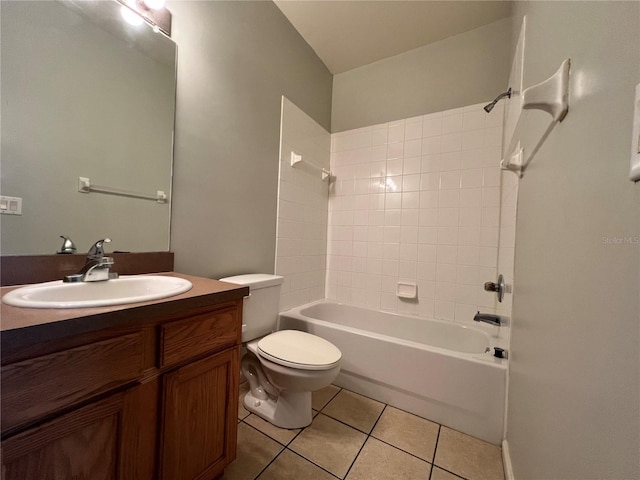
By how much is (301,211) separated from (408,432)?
165 centimetres

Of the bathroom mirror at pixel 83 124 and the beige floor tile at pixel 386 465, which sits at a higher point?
the bathroom mirror at pixel 83 124

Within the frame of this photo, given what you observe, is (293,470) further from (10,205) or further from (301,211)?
(301,211)

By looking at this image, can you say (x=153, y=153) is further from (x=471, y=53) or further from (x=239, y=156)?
(x=471, y=53)

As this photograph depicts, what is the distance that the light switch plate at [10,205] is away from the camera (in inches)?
31.0

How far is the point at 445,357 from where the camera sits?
1.34 meters

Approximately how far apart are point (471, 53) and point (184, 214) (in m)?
2.38

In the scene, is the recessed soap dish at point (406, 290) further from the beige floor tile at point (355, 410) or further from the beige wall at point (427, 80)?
the beige wall at point (427, 80)

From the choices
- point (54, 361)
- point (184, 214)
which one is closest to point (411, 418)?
point (54, 361)

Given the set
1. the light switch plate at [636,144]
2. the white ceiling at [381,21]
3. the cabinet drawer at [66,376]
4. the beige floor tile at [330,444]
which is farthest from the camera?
the white ceiling at [381,21]

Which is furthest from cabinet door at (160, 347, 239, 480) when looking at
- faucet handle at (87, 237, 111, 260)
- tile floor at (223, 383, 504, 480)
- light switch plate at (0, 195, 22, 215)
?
light switch plate at (0, 195, 22, 215)

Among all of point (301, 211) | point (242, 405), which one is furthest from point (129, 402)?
point (301, 211)

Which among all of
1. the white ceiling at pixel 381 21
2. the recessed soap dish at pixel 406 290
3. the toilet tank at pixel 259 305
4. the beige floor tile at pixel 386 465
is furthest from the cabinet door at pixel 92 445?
the white ceiling at pixel 381 21

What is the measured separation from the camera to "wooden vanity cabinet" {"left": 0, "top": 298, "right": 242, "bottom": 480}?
50cm

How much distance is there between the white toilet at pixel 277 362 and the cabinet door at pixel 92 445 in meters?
0.57
